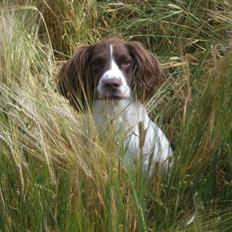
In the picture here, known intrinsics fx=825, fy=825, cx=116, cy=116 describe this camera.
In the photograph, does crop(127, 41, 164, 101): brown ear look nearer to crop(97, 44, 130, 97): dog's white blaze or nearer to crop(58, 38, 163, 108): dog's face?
crop(58, 38, 163, 108): dog's face

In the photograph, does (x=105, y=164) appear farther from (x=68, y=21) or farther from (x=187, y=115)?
(x=68, y=21)

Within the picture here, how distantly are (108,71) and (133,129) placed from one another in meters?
0.43

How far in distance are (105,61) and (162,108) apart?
0.36 meters

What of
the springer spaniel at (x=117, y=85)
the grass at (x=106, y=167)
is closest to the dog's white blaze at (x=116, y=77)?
the springer spaniel at (x=117, y=85)

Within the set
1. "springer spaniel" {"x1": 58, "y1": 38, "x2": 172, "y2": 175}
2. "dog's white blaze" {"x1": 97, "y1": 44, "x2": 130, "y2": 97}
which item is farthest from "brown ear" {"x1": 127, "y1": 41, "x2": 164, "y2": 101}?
"dog's white blaze" {"x1": 97, "y1": 44, "x2": 130, "y2": 97}

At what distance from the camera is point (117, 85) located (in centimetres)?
384

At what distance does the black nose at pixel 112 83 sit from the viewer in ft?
12.6

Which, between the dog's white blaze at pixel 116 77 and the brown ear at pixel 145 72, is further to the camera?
the brown ear at pixel 145 72

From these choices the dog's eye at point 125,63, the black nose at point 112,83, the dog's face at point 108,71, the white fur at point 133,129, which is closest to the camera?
the white fur at point 133,129

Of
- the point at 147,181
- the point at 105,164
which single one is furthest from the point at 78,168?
the point at 147,181

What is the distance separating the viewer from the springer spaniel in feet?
12.1

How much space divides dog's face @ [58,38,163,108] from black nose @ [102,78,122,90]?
0.07 ft

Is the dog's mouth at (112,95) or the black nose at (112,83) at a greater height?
the black nose at (112,83)

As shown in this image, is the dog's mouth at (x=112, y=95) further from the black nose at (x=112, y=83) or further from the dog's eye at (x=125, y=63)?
the dog's eye at (x=125, y=63)
